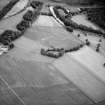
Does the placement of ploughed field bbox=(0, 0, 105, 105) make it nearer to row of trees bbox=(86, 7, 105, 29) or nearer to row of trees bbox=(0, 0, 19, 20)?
row of trees bbox=(0, 0, 19, 20)

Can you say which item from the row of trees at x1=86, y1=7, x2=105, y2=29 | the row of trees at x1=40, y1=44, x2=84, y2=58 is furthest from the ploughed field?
the row of trees at x1=86, y1=7, x2=105, y2=29

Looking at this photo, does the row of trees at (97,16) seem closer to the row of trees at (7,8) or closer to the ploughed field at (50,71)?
the ploughed field at (50,71)

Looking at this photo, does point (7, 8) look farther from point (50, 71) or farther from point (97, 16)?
point (50, 71)

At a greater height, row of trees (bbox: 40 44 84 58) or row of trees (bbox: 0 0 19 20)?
row of trees (bbox: 0 0 19 20)

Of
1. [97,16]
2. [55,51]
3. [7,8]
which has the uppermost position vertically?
[7,8]

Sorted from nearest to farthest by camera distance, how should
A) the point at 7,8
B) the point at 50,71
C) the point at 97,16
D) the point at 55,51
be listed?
the point at 50,71, the point at 55,51, the point at 7,8, the point at 97,16

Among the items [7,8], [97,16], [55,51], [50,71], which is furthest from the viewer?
[97,16]

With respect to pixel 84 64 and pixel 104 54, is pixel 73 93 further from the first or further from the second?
pixel 104 54

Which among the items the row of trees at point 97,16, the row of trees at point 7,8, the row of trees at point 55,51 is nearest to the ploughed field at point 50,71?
the row of trees at point 55,51

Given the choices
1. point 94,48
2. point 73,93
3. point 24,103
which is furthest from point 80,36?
point 24,103

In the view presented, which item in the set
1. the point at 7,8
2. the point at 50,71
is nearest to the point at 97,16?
the point at 7,8
